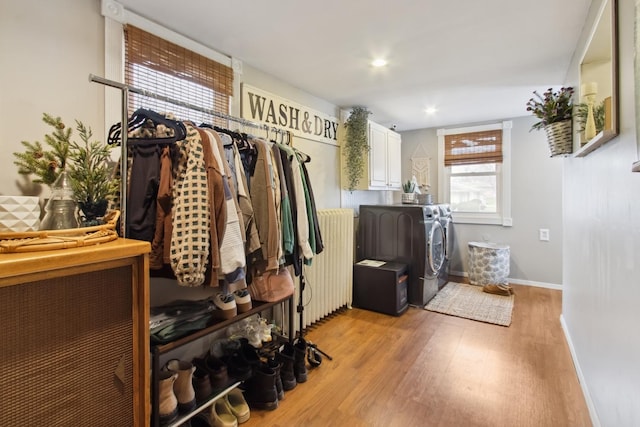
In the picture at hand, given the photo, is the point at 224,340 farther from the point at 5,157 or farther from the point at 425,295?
the point at 425,295

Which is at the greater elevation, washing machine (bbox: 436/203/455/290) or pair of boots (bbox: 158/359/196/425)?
washing machine (bbox: 436/203/455/290)

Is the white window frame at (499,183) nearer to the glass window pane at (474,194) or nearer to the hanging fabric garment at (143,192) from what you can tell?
the glass window pane at (474,194)

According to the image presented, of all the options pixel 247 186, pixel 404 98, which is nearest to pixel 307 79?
pixel 404 98

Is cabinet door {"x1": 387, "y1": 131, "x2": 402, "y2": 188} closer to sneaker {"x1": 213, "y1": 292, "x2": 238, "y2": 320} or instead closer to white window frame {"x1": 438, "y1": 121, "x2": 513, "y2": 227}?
white window frame {"x1": 438, "y1": 121, "x2": 513, "y2": 227}

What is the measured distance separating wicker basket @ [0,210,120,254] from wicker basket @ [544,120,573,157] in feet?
8.70

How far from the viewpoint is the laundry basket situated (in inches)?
154

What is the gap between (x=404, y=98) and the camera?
330 cm

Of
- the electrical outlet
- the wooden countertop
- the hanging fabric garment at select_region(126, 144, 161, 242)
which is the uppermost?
the hanging fabric garment at select_region(126, 144, 161, 242)

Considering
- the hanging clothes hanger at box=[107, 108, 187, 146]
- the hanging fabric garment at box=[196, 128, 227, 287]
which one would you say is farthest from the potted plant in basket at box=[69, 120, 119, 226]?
the hanging fabric garment at box=[196, 128, 227, 287]

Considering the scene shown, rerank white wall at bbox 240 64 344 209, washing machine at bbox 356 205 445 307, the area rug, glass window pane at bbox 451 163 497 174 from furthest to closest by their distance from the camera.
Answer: glass window pane at bbox 451 163 497 174 → washing machine at bbox 356 205 445 307 → the area rug → white wall at bbox 240 64 344 209

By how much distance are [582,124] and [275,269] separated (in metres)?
1.93

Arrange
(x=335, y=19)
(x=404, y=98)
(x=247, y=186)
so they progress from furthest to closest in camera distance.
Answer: (x=404, y=98), (x=335, y=19), (x=247, y=186)

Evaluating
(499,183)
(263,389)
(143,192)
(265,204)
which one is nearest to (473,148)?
(499,183)

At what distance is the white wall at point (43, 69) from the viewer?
1.31 metres
